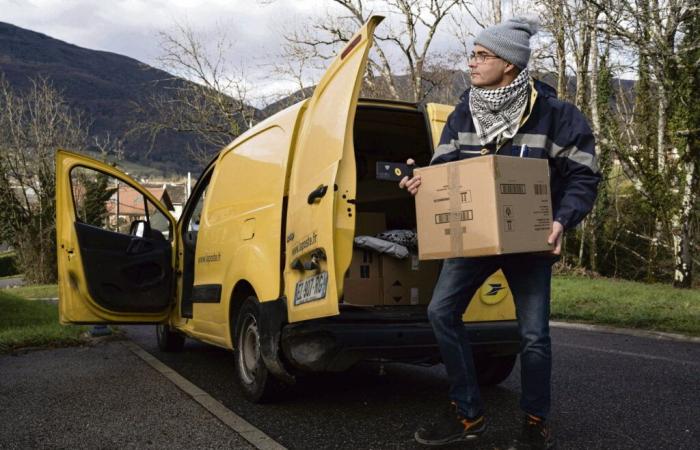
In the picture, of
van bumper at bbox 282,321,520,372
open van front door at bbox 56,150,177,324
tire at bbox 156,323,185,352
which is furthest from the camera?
tire at bbox 156,323,185,352

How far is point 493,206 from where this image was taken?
314cm

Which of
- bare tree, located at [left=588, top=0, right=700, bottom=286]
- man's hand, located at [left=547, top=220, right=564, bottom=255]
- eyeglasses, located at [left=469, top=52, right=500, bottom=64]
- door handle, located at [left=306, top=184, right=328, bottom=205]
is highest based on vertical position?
bare tree, located at [left=588, top=0, right=700, bottom=286]

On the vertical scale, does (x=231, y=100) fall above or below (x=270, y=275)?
above

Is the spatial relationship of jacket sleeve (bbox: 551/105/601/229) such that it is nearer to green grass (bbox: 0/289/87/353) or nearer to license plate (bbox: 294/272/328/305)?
license plate (bbox: 294/272/328/305)

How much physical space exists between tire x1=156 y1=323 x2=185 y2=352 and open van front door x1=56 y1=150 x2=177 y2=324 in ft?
1.54

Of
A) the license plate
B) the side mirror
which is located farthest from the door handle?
the side mirror

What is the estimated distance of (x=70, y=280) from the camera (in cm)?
634

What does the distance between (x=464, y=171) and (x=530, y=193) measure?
0.31 meters

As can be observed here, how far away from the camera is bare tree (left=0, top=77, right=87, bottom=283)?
2338 cm

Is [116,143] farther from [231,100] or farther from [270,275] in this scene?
[270,275]

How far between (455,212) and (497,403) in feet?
5.97

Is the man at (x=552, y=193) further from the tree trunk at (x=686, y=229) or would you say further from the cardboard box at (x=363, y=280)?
the tree trunk at (x=686, y=229)

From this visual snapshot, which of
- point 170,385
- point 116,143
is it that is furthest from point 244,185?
point 116,143

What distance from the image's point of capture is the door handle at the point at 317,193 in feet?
12.5
